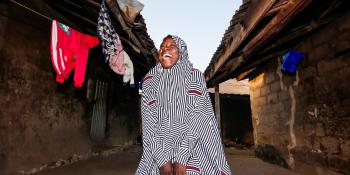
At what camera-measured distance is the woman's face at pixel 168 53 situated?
1.96 metres

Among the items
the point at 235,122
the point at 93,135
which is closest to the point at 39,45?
the point at 93,135

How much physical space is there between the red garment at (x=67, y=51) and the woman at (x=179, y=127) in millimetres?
2534

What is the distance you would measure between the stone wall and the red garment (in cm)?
461

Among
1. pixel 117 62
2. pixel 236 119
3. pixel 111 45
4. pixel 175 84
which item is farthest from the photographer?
pixel 236 119

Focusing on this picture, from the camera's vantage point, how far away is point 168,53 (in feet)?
6.48

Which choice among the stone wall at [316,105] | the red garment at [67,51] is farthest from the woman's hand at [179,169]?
the stone wall at [316,105]

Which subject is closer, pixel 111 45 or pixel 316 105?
pixel 111 45

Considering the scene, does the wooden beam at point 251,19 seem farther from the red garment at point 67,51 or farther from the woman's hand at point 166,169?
the red garment at point 67,51

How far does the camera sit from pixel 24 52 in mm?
4863

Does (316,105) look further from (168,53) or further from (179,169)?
(179,169)

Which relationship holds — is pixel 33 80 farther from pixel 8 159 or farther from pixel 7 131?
pixel 8 159

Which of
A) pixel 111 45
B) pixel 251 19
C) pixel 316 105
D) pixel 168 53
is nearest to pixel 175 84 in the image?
pixel 168 53

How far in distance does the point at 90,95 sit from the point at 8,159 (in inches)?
124

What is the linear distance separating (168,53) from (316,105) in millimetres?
4258
